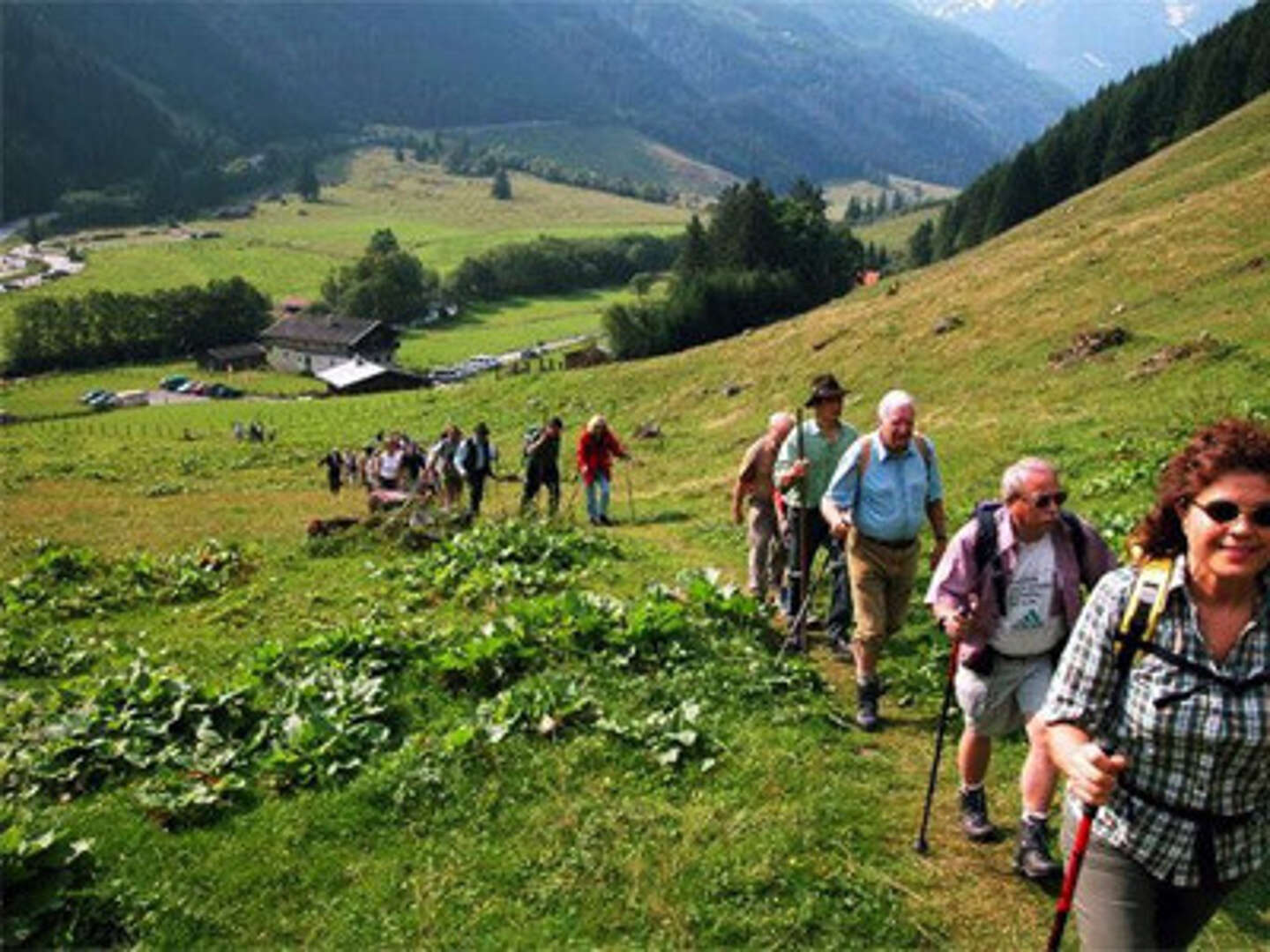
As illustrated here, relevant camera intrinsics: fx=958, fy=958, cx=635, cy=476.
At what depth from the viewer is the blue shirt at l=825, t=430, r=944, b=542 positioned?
925cm

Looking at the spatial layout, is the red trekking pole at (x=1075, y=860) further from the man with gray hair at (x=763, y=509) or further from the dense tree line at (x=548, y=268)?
the dense tree line at (x=548, y=268)

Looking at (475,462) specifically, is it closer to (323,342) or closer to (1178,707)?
(1178,707)

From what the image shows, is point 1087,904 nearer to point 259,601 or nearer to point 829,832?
point 829,832

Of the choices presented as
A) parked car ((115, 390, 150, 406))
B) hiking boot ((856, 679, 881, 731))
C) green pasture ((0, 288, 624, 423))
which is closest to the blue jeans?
hiking boot ((856, 679, 881, 731))

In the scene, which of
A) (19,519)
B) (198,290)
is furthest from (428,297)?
(19,519)

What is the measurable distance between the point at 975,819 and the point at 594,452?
13962 mm

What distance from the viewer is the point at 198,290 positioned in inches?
5148

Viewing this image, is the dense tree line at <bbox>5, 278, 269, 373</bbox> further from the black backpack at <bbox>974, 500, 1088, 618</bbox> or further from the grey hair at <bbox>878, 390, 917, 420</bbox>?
the black backpack at <bbox>974, 500, 1088, 618</bbox>

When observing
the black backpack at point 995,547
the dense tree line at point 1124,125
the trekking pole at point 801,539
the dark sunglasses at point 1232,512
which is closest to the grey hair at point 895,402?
the trekking pole at point 801,539

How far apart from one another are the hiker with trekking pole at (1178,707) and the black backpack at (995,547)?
243cm

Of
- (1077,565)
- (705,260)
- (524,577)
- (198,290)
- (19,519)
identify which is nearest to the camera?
(1077,565)

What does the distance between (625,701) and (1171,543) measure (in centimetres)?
567

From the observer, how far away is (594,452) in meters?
20.6

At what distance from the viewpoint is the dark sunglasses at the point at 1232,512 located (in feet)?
13.4
